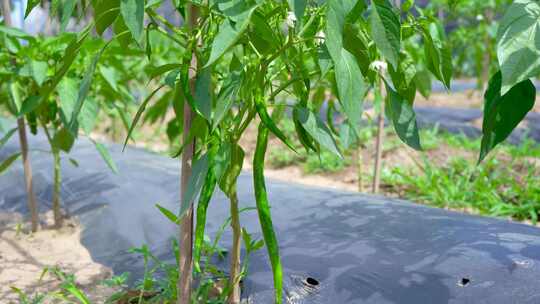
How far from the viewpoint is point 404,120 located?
2.90 ft

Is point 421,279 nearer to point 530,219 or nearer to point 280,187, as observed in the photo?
point 280,187

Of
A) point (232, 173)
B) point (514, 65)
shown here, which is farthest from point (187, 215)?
point (514, 65)

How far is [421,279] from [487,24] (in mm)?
4167

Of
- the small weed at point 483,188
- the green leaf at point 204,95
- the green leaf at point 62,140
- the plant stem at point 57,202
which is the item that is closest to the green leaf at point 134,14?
the green leaf at point 204,95

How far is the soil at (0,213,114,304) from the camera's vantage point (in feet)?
5.17

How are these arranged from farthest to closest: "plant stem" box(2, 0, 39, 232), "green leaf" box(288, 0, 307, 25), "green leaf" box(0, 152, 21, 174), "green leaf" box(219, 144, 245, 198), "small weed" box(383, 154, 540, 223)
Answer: "small weed" box(383, 154, 540, 223) < "plant stem" box(2, 0, 39, 232) < "green leaf" box(0, 152, 21, 174) < "green leaf" box(219, 144, 245, 198) < "green leaf" box(288, 0, 307, 25)

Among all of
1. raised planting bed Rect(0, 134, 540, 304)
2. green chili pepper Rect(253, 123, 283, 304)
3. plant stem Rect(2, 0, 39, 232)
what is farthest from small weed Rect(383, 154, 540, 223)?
green chili pepper Rect(253, 123, 283, 304)

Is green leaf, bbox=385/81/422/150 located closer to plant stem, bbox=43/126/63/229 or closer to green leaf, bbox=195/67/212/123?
green leaf, bbox=195/67/212/123

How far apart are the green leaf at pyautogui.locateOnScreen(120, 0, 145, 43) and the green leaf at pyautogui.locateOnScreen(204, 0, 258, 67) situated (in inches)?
3.9

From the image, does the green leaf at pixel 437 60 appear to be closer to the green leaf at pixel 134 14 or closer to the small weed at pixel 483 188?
the green leaf at pixel 134 14

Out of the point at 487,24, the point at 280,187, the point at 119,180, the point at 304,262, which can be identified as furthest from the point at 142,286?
the point at 487,24

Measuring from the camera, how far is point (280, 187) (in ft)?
6.33

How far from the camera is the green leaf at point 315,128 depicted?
83 centimetres

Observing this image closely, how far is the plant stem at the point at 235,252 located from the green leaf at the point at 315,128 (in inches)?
9.5
